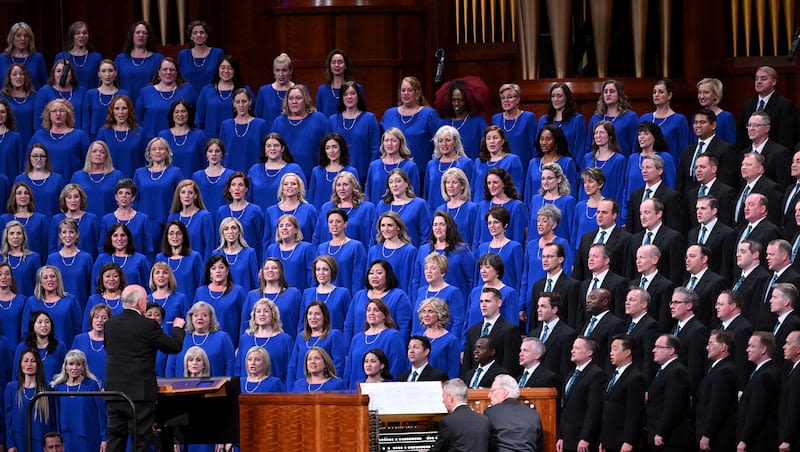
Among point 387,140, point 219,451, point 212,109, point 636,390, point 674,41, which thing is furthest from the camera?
point 674,41

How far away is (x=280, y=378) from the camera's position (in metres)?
9.45

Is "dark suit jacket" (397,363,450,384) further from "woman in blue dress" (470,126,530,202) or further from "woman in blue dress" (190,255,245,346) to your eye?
"woman in blue dress" (470,126,530,202)

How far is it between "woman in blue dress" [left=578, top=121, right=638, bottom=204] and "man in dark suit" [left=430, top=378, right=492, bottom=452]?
3.21 meters

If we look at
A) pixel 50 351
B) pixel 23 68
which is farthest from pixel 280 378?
pixel 23 68

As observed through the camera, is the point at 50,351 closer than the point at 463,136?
Yes

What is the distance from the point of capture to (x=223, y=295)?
9844 millimetres

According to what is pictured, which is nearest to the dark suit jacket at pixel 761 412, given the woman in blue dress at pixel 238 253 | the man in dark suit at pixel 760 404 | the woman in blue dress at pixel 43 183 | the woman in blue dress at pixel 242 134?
the man in dark suit at pixel 760 404

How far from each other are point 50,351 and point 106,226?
0.96 meters

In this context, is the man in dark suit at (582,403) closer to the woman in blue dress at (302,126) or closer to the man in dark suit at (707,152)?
the man in dark suit at (707,152)

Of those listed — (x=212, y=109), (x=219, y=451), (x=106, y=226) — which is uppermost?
(x=212, y=109)

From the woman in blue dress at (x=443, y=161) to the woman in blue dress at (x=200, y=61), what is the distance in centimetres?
→ 210

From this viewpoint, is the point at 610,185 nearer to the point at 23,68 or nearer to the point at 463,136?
the point at 463,136

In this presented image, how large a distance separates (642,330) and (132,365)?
8.77 ft

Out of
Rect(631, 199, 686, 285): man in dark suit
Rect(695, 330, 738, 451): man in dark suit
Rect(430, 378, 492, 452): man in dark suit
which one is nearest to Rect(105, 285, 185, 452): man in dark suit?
Rect(430, 378, 492, 452): man in dark suit
